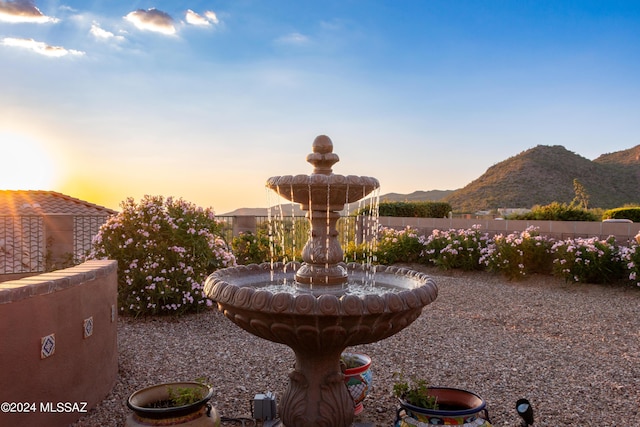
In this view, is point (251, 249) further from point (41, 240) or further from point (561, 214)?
point (561, 214)

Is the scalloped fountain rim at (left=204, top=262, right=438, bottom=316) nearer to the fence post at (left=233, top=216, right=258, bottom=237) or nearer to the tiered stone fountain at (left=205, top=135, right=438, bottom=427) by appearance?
the tiered stone fountain at (left=205, top=135, right=438, bottom=427)

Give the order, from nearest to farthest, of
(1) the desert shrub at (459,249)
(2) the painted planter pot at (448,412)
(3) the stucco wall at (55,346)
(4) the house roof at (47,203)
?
(2) the painted planter pot at (448,412) < (3) the stucco wall at (55,346) < (1) the desert shrub at (459,249) < (4) the house roof at (47,203)

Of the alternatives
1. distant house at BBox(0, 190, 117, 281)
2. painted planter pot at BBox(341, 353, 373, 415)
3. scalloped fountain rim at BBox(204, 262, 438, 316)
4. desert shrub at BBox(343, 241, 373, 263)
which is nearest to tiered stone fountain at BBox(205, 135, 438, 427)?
scalloped fountain rim at BBox(204, 262, 438, 316)

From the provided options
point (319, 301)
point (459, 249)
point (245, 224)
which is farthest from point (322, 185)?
point (245, 224)

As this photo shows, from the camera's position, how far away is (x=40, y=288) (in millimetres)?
3717

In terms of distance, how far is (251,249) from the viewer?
1111 cm

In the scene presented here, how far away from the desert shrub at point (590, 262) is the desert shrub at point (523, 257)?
2.07ft

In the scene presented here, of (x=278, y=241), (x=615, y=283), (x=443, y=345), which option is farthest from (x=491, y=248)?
(x=443, y=345)

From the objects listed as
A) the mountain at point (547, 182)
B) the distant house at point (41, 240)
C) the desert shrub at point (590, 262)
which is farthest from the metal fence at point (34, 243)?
the mountain at point (547, 182)

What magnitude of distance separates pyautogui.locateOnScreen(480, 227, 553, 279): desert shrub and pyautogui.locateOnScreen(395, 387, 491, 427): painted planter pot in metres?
8.43

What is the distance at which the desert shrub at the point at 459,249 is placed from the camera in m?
12.1

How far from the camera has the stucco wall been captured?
3473 mm

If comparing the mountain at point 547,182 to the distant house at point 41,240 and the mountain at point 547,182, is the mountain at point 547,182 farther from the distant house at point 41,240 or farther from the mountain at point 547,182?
the distant house at point 41,240

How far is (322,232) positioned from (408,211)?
593 inches
